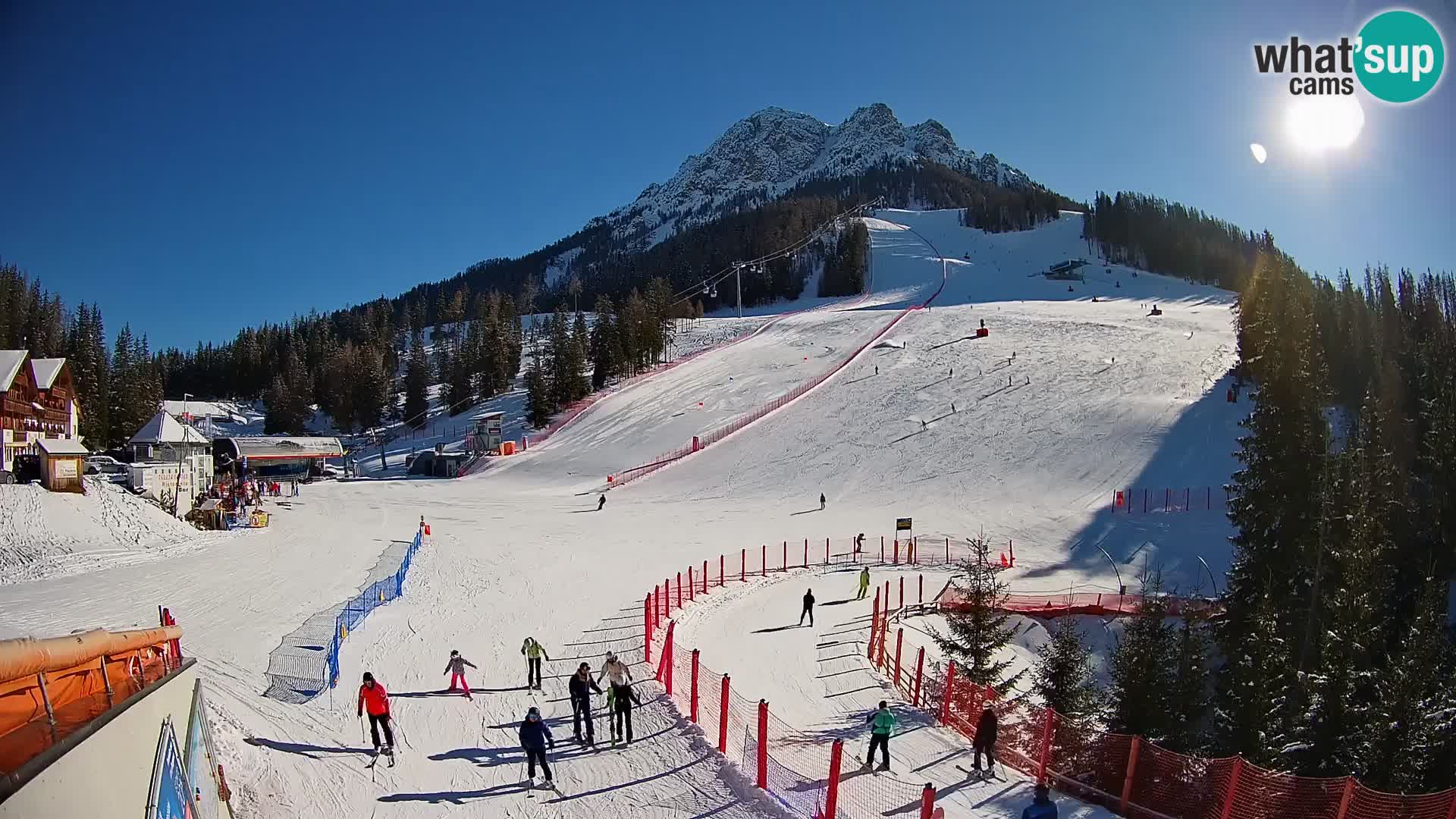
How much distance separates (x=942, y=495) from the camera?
38188 millimetres

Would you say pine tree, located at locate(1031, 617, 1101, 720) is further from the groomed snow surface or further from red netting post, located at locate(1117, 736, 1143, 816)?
red netting post, located at locate(1117, 736, 1143, 816)

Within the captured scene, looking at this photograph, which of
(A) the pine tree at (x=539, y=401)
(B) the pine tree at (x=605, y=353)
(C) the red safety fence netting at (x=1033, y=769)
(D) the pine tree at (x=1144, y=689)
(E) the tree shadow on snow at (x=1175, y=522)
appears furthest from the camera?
(B) the pine tree at (x=605, y=353)

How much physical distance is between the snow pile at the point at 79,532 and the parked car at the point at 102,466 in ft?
25.2

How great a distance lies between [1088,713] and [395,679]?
44.0ft

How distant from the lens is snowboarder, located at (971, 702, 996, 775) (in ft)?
37.6

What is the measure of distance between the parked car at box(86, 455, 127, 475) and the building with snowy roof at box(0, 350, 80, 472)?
2.11 m

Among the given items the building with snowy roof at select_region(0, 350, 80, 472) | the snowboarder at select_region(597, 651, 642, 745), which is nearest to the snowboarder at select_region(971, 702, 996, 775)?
the snowboarder at select_region(597, 651, 642, 745)

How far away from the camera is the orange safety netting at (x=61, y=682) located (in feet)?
13.9

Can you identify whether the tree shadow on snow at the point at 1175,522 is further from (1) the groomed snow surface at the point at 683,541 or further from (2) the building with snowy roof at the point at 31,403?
(2) the building with snowy roof at the point at 31,403

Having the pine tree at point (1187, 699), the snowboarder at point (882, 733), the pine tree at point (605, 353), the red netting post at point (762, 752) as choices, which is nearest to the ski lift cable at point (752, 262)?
the pine tree at point (605, 353)

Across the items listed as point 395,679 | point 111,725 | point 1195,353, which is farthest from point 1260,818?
point 1195,353

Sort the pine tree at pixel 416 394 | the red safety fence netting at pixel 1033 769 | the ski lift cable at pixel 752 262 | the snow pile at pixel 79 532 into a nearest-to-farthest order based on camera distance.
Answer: the red safety fence netting at pixel 1033 769, the snow pile at pixel 79 532, the pine tree at pixel 416 394, the ski lift cable at pixel 752 262

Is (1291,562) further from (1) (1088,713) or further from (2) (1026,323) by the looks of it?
(2) (1026,323)

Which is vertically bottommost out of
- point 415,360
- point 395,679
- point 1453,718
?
point 1453,718
